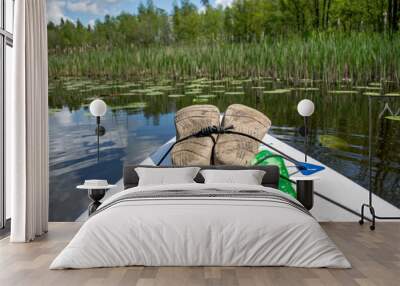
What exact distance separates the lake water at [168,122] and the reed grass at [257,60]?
131 mm

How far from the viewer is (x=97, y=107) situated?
21.4ft

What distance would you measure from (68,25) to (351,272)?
474 cm

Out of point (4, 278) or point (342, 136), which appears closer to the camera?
point (4, 278)

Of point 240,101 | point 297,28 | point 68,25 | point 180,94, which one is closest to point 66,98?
point 68,25

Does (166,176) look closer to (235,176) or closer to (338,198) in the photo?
(235,176)

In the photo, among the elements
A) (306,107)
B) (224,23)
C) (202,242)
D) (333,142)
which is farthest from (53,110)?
(202,242)

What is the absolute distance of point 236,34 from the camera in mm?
7148

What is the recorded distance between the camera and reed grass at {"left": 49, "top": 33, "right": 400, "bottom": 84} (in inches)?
270

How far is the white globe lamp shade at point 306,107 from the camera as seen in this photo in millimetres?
6457

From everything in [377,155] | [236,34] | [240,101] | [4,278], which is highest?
[236,34]

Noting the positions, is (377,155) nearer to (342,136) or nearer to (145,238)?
(342,136)

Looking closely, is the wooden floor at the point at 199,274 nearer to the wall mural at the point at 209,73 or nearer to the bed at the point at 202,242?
the bed at the point at 202,242

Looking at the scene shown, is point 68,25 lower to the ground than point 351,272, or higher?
higher

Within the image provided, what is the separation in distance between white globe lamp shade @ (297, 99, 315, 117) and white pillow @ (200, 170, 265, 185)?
3.24 feet
